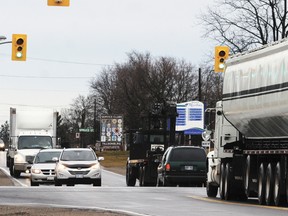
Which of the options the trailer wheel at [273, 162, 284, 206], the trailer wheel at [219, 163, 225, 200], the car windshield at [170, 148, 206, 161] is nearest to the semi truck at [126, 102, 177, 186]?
the car windshield at [170, 148, 206, 161]

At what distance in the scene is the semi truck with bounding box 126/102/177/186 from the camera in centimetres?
4147

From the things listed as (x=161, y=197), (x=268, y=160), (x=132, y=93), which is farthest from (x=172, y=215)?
(x=132, y=93)

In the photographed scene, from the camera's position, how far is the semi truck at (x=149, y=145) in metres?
41.5

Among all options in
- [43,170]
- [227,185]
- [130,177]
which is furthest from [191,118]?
[227,185]

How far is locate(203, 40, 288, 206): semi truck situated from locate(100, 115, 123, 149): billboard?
8871cm

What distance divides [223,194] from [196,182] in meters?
11.3

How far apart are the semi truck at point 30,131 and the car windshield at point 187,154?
14.0 metres

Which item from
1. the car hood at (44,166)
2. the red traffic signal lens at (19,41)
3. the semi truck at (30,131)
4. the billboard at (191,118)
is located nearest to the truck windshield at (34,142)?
the semi truck at (30,131)

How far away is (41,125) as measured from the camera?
167 ft

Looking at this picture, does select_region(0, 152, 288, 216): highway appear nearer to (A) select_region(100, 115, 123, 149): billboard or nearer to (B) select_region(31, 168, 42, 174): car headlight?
(B) select_region(31, 168, 42, 174): car headlight

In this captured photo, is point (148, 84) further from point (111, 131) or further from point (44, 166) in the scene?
point (44, 166)

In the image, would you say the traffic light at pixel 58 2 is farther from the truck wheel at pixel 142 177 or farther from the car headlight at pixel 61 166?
the truck wheel at pixel 142 177

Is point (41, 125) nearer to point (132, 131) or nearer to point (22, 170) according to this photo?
point (22, 170)

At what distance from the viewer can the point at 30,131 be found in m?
50.8
